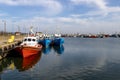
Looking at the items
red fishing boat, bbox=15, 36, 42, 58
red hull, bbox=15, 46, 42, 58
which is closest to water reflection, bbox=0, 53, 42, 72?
red hull, bbox=15, 46, 42, 58

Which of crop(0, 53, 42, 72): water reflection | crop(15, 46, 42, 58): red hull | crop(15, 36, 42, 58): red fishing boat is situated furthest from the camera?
crop(15, 36, 42, 58): red fishing boat

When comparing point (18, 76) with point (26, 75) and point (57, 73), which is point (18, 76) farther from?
point (57, 73)

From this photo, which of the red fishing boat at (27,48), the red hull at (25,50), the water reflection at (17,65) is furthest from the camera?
the red fishing boat at (27,48)

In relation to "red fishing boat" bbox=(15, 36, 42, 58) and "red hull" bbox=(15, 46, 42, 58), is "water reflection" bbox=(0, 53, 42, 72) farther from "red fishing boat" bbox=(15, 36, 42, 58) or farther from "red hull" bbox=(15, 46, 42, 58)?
"red fishing boat" bbox=(15, 36, 42, 58)

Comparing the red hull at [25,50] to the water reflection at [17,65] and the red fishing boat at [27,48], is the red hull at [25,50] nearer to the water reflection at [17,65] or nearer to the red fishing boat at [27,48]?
the red fishing boat at [27,48]

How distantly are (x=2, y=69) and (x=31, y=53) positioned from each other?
42.7ft

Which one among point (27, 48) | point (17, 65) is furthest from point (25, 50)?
point (17, 65)

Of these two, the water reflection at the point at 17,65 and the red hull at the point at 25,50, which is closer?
the water reflection at the point at 17,65

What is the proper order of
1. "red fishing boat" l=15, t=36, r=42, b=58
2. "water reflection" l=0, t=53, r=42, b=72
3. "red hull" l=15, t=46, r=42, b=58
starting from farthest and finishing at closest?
"red fishing boat" l=15, t=36, r=42, b=58
"red hull" l=15, t=46, r=42, b=58
"water reflection" l=0, t=53, r=42, b=72

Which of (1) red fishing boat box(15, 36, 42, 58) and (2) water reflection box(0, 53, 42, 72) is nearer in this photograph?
(2) water reflection box(0, 53, 42, 72)

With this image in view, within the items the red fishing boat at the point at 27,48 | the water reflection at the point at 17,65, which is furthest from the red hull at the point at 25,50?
the water reflection at the point at 17,65

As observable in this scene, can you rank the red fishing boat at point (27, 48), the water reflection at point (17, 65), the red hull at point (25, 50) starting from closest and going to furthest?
the water reflection at point (17, 65)
the red hull at point (25, 50)
the red fishing boat at point (27, 48)

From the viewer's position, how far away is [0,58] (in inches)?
1577

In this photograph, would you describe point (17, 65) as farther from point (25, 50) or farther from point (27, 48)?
point (27, 48)
